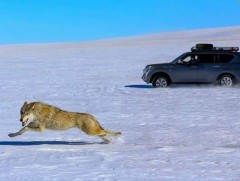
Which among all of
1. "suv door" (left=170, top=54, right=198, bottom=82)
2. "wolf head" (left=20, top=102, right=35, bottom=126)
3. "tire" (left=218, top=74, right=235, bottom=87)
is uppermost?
"suv door" (left=170, top=54, right=198, bottom=82)

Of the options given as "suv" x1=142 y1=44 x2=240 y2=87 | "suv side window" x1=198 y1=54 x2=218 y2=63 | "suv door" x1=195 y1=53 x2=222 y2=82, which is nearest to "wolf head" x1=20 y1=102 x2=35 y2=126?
"suv" x1=142 y1=44 x2=240 y2=87

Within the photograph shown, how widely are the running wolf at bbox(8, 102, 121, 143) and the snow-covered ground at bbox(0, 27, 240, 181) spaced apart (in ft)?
1.03

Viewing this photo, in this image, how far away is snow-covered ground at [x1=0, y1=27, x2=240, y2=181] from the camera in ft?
27.5

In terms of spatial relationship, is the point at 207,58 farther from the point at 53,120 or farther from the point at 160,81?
the point at 53,120

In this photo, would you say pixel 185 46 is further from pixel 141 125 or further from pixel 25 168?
pixel 25 168

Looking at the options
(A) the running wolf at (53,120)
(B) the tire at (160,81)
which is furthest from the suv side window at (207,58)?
(A) the running wolf at (53,120)

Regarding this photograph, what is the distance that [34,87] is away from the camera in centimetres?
2370

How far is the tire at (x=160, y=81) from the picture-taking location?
77.0 feet

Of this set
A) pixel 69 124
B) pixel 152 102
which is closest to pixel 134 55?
pixel 152 102

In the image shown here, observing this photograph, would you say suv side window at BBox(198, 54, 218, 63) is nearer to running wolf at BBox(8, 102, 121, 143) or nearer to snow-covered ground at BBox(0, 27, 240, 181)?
snow-covered ground at BBox(0, 27, 240, 181)

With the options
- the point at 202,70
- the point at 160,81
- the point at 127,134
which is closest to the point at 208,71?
the point at 202,70

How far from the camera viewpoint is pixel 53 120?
34.7ft

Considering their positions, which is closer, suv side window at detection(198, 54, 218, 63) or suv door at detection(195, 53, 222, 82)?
suv door at detection(195, 53, 222, 82)

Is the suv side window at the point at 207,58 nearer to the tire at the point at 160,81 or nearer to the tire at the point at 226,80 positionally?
the tire at the point at 226,80
